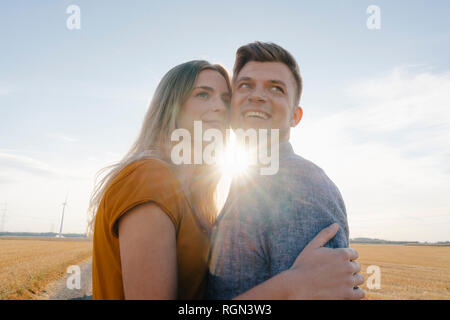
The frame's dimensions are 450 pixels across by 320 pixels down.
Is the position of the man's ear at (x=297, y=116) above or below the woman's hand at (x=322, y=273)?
above

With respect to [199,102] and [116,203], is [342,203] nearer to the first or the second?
[116,203]

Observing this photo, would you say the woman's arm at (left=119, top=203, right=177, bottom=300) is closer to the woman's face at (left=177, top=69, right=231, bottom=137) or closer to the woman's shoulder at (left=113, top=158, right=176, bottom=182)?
the woman's shoulder at (left=113, top=158, right=176, bottom=182)

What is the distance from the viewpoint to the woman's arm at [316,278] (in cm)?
200

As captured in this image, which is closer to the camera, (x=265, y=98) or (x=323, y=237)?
(x=323, y=237)

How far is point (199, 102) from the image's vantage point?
12.7ft


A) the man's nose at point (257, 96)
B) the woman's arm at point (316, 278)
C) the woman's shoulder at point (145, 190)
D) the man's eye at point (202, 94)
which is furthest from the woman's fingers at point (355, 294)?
the man's eye at point (202, 94)

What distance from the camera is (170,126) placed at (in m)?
3.53

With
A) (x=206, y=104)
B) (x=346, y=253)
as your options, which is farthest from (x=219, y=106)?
(x=346, y=253)

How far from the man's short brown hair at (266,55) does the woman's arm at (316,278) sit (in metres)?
2.31

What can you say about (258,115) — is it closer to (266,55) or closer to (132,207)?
(266,55)

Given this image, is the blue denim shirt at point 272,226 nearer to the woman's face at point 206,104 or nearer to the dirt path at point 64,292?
the woman's face at point 206,104

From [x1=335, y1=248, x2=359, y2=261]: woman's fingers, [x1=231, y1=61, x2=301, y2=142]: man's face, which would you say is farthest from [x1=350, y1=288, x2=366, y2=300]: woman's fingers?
[x1=231, y1=61, x2=301, y2=142]: man's face

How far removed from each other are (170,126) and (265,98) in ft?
3.88
